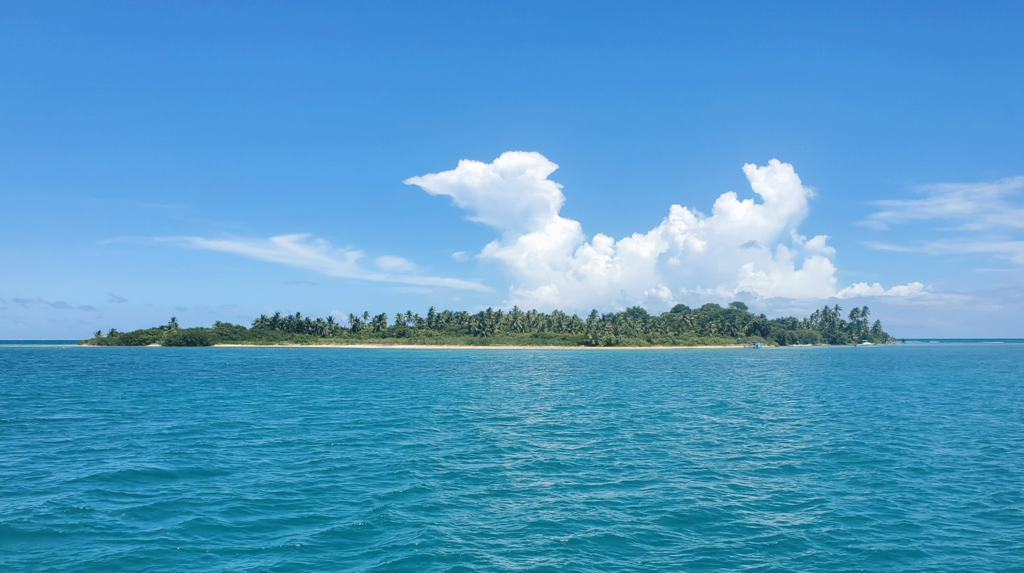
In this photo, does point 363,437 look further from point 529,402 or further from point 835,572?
point 835,572

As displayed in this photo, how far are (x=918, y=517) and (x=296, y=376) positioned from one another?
72.5 meters

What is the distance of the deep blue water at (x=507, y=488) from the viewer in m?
14.9

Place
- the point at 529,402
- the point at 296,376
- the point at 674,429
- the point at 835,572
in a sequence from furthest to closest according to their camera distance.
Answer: the point at 296,376, the point at 529,402, the point at 674,429, the point at 835,572

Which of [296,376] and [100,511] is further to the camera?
[296,376]

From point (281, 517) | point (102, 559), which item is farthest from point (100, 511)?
point (281, 517)

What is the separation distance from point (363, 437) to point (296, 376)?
1968 inches

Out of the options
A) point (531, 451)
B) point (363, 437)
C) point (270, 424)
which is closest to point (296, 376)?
point (270, 424)

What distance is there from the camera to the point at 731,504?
63.0 ft

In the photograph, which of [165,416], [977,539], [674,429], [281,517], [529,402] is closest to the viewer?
[977,539]

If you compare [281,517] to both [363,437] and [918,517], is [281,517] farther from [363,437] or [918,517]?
[918,517]

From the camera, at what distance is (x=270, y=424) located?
35219mm

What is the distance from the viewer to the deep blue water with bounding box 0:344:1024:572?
1488cm

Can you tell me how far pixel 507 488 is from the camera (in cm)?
2091

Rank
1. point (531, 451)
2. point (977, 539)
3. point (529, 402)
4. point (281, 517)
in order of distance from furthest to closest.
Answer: point (529, 402), point (531, 451), point (281, 517), point (977, 539)
